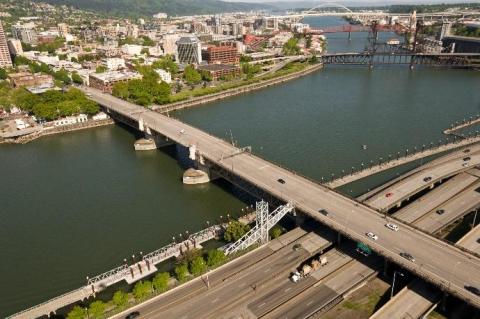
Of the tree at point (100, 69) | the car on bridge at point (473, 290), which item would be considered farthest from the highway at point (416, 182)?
the tree at point (100, 69)

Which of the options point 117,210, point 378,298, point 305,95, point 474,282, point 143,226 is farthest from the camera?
point 305,95

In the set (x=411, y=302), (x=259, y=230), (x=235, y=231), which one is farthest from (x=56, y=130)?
(x=411, y=302)

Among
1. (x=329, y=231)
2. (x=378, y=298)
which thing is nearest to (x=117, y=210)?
(x=329, y=231)

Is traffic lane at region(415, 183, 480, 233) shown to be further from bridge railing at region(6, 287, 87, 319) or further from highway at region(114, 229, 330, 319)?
bridge railing at region(6, 287, 87, 319)

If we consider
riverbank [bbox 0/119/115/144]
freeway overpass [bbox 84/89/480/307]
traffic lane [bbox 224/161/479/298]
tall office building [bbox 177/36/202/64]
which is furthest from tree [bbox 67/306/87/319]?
tall office building [bbox 177/36/202/64]

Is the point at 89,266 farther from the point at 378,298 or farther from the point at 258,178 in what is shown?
the point at 378,298
